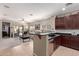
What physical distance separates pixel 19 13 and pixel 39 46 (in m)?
0.76

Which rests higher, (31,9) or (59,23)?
(31,9)

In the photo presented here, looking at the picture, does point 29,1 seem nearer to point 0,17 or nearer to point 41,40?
point 0,17

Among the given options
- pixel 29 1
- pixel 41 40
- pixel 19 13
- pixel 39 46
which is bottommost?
pixel 39 46

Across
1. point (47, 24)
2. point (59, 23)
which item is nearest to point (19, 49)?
point (47, 24)

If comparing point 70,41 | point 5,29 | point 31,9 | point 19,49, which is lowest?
point 19,49

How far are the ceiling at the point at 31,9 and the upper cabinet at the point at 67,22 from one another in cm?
12

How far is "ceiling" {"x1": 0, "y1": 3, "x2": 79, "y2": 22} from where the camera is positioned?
1805 millimetres

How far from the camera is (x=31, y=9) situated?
184cm

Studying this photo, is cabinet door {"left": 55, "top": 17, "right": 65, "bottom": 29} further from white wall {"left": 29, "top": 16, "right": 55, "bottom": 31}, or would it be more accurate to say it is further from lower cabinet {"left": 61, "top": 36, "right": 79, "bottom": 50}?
lower cabinet {"left": 61, "top": 36, "right": 79, "bottom": 50}

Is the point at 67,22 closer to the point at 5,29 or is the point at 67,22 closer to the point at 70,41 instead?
the point at 70,41

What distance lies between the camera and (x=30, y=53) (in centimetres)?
189

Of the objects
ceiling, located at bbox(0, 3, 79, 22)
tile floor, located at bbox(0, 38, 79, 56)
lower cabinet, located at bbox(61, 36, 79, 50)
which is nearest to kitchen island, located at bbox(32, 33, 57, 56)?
tile floor, located at bbox(0, 38, 79, 56)

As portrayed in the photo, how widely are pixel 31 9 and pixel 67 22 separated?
0.73 metres

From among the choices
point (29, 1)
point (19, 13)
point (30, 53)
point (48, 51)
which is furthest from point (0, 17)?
point (48, 51)
